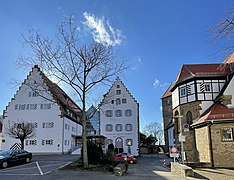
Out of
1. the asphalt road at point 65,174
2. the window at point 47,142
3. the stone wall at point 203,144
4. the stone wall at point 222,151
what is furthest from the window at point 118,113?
the asphalt road at point 65,174

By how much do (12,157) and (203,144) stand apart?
18293 millimetres

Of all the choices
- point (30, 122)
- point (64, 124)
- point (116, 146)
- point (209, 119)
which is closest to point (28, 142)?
point (30, 122)

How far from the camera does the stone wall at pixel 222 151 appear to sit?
79.0ft

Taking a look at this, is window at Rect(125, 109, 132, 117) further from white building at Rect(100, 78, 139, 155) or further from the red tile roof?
the red tile roof

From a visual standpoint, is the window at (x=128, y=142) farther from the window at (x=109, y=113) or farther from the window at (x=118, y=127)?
the window at (x=109, y=113)

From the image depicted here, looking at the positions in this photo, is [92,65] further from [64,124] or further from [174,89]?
[64,124]

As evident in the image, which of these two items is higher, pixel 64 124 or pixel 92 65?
pixel 92 65

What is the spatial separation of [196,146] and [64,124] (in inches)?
940

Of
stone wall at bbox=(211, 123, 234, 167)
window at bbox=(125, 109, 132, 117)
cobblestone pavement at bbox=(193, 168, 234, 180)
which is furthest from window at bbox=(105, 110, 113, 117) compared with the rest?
cobblestone pavement at bbox=(193, 168, 234, 180)

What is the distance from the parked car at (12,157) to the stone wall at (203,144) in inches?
698

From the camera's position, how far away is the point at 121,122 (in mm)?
48250

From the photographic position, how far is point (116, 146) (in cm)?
4703

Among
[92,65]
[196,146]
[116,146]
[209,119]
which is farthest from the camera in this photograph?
[116,146]

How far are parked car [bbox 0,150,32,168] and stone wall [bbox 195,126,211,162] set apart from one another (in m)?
17.7
